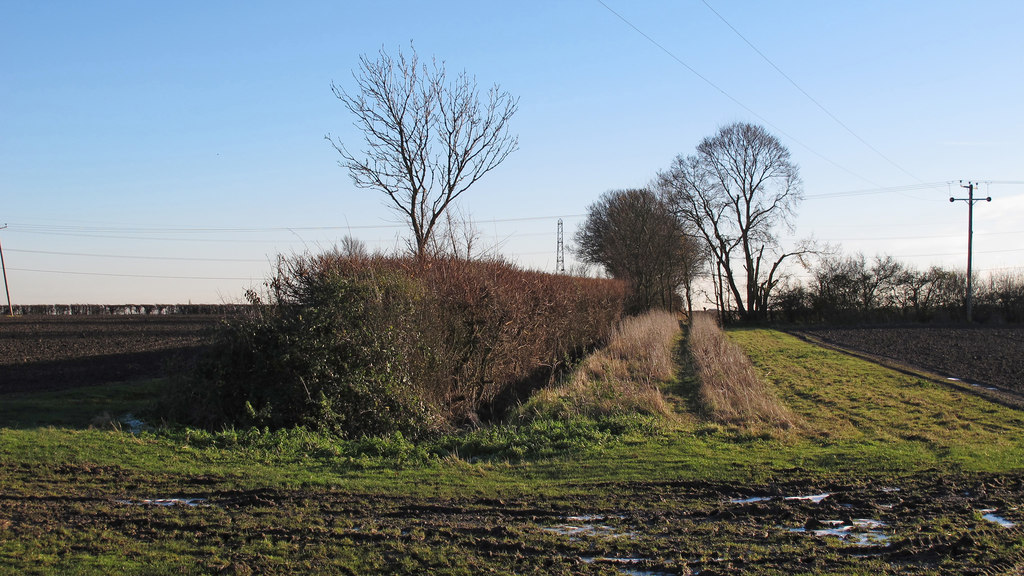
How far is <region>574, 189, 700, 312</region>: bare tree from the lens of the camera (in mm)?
52406

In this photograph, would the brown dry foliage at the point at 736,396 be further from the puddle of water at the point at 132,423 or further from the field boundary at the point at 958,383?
the puddle of water at the point at 132,423

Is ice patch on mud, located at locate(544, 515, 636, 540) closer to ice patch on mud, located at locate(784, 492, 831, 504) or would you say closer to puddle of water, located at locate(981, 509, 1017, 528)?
ice patch on mud, located at locate(784, 492, 831, 504)

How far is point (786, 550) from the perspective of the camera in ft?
17.7

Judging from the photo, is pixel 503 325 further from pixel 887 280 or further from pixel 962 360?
pixel 887 280

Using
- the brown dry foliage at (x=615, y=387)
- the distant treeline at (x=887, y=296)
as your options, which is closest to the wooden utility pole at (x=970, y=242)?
the distant treeline at (x=887, y=296)

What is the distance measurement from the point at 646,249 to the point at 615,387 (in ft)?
130

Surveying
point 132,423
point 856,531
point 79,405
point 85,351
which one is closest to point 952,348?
point 856,531

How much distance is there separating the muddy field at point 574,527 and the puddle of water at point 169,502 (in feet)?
0.08

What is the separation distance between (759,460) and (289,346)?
7.47m

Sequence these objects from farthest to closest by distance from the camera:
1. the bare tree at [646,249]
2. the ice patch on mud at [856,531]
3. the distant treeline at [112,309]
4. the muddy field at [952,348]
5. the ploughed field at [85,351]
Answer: the distant treeline at [112,309] → the bare tree at [646,249] → the muddy field at [952,348] → the ploughed field at [85,351] → the ice patch on mud at [856,531]

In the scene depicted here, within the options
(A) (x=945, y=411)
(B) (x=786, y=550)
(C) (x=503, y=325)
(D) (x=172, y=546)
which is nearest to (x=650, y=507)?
(B) (x=786, y=550)

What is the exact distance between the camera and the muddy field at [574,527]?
5.08 meters

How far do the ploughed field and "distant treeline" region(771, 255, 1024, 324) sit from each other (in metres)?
46.1

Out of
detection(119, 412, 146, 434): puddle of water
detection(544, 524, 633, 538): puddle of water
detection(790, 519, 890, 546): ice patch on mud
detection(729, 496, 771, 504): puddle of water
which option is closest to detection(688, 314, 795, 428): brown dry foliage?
detection(729, 496, 771, 504): puddle of water
